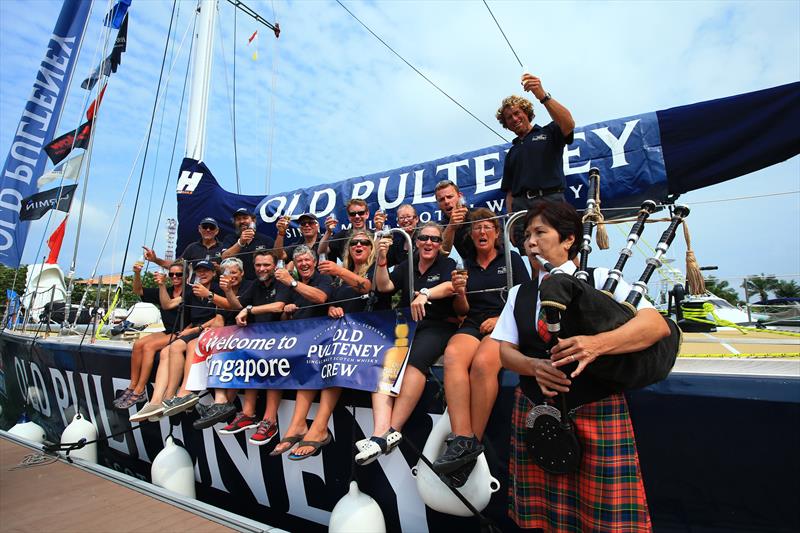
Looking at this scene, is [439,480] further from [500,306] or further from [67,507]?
[67,507]

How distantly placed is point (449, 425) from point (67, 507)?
2.91 metres

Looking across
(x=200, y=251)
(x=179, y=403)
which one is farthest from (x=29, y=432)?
(x=179, y=403)

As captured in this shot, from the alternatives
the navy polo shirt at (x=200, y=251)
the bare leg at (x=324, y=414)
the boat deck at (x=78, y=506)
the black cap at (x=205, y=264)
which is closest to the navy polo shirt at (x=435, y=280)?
the bare leg at (x=324, y=414)

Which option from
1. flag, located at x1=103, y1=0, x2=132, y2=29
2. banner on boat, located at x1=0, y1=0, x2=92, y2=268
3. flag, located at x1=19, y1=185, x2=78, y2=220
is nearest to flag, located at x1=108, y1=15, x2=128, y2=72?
flag, located at x1=103, y1=0, x2=132, y2=29

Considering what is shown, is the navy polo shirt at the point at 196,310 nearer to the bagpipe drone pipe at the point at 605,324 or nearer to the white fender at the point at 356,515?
the white fender at the point at 356,515

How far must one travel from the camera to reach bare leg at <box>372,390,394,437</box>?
2352 millimetres

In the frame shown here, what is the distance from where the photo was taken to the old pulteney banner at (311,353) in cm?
254

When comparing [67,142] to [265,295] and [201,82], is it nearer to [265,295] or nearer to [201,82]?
[201,82]

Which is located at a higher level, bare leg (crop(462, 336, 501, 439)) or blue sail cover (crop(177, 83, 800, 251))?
blue sail cover (crop(177, 83, 800, 251))

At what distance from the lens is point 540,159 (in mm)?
3025

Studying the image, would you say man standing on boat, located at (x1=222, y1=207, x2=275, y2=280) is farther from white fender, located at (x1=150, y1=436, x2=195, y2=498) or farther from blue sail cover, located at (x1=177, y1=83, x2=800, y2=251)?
white fender, located at (x1=150, y1=436, x2=195, y2=498)

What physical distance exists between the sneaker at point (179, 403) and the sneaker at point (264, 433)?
74 centimetres

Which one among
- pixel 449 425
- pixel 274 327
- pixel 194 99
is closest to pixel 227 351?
pixel 274 327

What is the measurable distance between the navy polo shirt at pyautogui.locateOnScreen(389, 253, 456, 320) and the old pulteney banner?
0.18 meters
